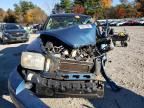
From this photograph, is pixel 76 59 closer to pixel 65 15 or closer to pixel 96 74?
pixel 96 74

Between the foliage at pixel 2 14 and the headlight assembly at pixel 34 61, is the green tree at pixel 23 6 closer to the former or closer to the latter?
the foliage at pixel 2 14

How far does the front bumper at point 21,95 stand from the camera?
4195 mm

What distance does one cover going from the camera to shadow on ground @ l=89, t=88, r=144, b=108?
5.90 m

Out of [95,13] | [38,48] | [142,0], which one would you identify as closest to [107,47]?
[38,48]

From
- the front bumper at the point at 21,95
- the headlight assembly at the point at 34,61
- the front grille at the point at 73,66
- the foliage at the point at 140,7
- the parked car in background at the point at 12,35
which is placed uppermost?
the headlight assembly at the point at 34,61

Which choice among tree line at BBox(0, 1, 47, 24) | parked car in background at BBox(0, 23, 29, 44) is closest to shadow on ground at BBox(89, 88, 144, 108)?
parked car in background at BBox(0, 23, 29, 44)

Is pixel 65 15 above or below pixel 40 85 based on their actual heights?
above

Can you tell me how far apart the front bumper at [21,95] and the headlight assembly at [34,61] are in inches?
9.4

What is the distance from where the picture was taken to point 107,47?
265 inches

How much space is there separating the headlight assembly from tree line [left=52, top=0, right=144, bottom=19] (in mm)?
67925

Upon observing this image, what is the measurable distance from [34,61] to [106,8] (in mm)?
83641

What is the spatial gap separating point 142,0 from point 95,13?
14.2 m

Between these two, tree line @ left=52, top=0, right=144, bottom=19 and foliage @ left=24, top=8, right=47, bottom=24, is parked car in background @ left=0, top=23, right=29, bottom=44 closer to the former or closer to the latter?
tree line @ left=52, top=0, right=144, bottom=19

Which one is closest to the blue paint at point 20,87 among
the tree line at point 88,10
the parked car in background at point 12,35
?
the parked car in background at point 12,35
